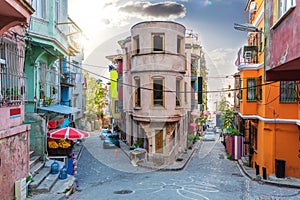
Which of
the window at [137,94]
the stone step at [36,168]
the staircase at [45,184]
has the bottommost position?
the staircase at [45,184]

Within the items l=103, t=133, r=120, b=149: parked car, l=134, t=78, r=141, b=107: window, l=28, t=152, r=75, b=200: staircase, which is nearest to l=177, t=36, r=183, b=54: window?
l=134, t=78, r=141, b=107: window

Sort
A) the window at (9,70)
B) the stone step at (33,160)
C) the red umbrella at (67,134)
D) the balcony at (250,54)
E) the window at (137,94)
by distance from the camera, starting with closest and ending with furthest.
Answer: the window at (9,70) < the stone step at (33,160) < the red umbrella at (67,134) < the balcony at (250,54) < the window at (137,94)

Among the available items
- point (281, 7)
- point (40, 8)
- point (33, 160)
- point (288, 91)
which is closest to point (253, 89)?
point (288, 91)

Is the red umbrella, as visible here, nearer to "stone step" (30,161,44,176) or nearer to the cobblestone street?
"stone step" (30,161,44,176)

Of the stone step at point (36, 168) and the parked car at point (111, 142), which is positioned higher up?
the stone step at point (36, 168)

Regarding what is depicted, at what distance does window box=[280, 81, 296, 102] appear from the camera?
579 inches

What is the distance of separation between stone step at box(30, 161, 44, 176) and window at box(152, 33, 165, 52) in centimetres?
1049

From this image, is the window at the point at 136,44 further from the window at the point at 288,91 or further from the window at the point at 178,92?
the window at the point at 288,91

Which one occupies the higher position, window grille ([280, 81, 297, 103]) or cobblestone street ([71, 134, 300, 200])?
window grille ([280, 81, 297, 103])

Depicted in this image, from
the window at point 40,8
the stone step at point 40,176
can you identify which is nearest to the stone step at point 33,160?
the stone step at point 40,176

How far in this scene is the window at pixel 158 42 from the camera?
63.4 feet

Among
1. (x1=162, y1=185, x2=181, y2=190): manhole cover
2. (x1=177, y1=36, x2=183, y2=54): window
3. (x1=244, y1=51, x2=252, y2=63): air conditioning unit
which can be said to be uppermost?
(x1=177, y1=36, x2=183, y2=54): window

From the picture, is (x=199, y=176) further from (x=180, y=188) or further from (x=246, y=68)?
(x=246, y=68)

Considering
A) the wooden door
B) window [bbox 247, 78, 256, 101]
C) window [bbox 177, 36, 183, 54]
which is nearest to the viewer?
window [bbox 247, 78, 256, 101]
